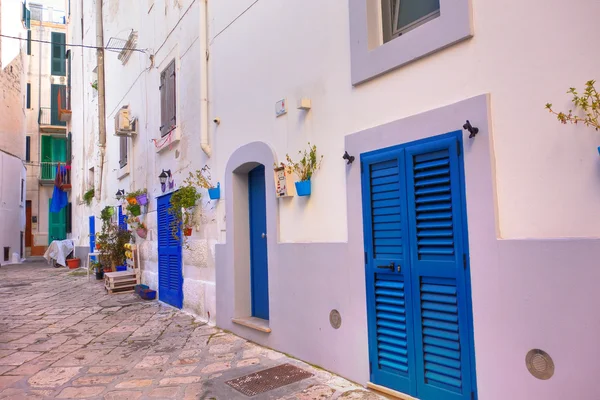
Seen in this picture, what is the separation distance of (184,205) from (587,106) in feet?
18.3

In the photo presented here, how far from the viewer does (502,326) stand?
9.17 ft

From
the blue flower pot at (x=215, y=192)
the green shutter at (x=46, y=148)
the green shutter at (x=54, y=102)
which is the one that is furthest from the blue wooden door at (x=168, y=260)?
the green shutter at (x=46, y=148)

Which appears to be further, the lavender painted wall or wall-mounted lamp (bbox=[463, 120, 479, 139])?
wall-mounted lamp (bbox=[463, 120, 479, 139])

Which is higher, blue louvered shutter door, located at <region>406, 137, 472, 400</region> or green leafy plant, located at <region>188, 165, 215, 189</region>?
green leafy plant, located at <region>188, 165, 215, 189</region>

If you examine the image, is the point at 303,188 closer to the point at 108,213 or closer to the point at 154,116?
the point at 154,116

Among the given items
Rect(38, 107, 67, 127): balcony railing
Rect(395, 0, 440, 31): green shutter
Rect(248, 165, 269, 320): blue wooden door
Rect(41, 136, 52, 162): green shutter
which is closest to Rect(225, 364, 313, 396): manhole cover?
Rect(248, 165, 269, 320): blue wooden door

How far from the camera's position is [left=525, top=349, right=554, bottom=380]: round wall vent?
8.38 feet

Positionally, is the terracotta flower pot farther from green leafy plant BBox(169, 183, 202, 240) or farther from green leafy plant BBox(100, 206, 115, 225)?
green leafy plant BBox(169, 183, 202, 240)

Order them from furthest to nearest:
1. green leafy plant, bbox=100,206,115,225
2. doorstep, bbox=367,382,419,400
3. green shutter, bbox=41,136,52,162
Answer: green shutter, bbox=41,136,52,162 < green leafy plant, bbox=100,206,115,225 < doorstep, bbox=367,382,419,400

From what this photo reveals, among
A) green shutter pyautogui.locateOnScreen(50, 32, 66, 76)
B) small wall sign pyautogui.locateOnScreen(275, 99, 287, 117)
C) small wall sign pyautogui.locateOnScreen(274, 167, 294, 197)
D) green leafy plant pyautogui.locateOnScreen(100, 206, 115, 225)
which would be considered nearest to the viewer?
small wall sign pyautogui.locateOnScreen(274, 167, 294, 197)

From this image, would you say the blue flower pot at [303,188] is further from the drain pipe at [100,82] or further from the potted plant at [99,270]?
the drain pipe at [100,82]

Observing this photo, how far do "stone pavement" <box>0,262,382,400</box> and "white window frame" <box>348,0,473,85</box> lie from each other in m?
2.71

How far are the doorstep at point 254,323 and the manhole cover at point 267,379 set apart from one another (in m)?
0.80

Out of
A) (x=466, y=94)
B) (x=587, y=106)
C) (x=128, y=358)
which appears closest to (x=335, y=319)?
(x=466, y=94)
